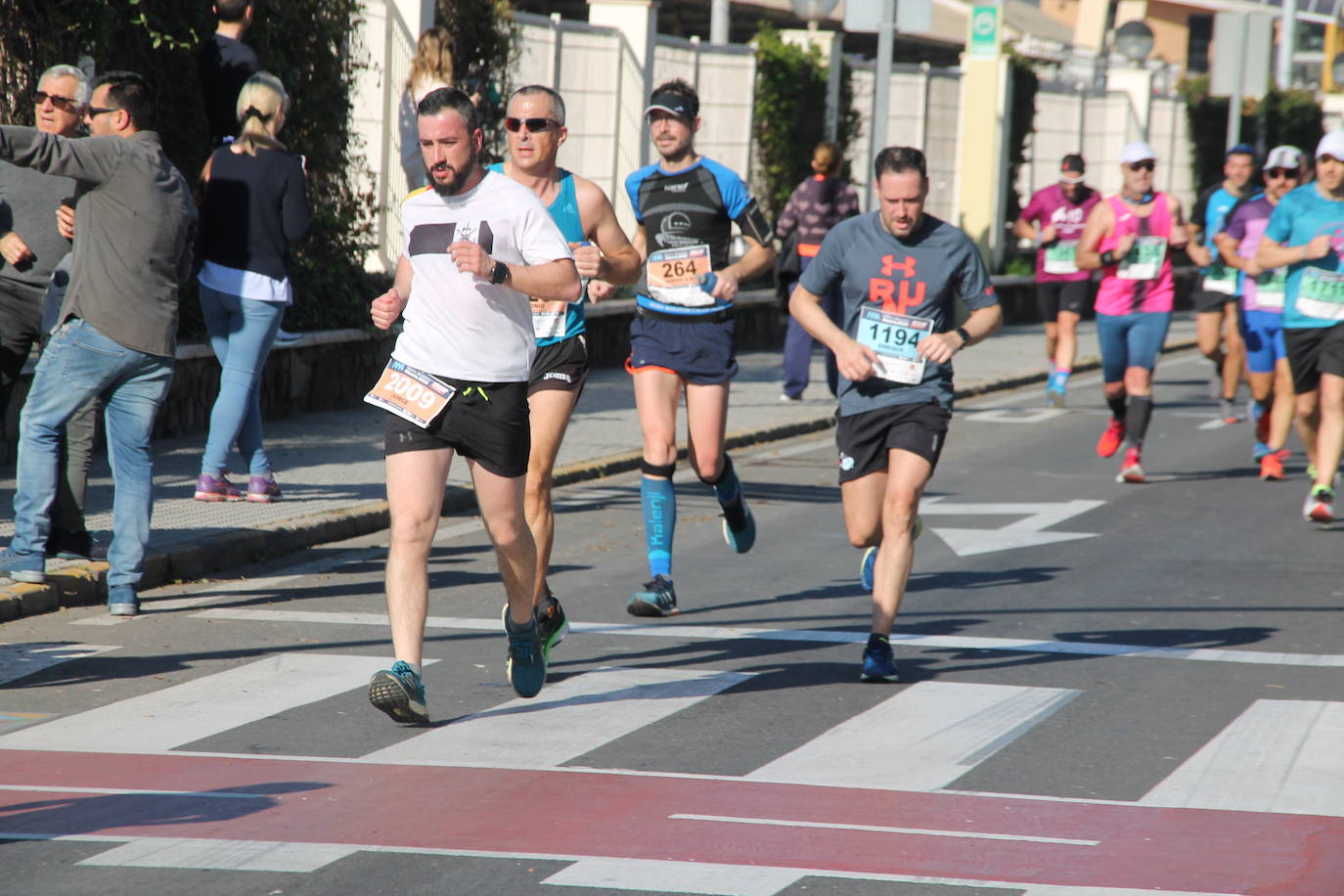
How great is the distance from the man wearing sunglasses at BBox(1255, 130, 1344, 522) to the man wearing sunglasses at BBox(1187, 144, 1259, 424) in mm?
2743

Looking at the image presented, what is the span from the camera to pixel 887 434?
24.7 feet

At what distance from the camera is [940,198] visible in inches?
1116

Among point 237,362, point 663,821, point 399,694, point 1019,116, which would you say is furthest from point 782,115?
point 663,821

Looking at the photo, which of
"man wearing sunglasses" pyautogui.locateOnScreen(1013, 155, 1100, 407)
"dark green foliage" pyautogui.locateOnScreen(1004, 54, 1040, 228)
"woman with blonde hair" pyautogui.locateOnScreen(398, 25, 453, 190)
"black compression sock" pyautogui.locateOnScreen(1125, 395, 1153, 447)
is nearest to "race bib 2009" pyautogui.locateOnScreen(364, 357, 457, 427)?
"woman with blonde hair" pyautogui.locateOnScreen(398, 25, 453, 190)

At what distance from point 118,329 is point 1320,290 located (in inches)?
256

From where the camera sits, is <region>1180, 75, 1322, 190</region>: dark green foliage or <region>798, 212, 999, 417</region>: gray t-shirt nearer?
<region>798, 212, 999, 417</region>: gray t-shirt

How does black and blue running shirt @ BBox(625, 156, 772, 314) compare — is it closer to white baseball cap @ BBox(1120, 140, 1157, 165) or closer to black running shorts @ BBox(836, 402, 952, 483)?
black running shorts @ BBox(836, 402, 952, 483)

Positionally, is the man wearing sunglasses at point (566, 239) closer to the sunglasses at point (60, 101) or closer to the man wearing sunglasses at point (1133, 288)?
the sunglasses at point (60, 101)

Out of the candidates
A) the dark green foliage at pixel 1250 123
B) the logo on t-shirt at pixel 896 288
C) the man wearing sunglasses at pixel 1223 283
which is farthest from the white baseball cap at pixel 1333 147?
the dark green foliage at pixel 1250 123

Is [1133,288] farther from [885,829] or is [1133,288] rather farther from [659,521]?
[885,829]

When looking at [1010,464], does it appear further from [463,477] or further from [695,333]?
[695,333]

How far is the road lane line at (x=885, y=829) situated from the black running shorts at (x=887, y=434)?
2.35m

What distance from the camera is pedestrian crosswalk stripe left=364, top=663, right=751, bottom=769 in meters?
6.05

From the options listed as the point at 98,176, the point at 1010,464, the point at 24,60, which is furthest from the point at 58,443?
the point at 1010,464
